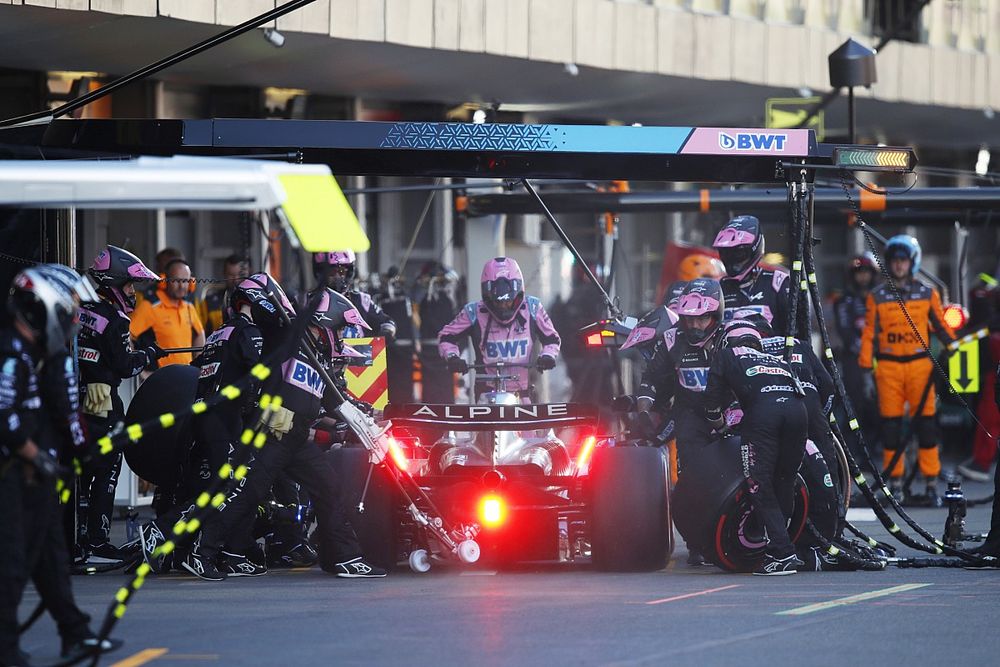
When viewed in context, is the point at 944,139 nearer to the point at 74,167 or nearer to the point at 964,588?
the point at 964,588

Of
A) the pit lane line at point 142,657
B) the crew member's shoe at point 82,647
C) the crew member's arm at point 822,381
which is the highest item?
the crew member's arm at point 822,381

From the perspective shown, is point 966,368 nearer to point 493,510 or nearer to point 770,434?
point 770,434

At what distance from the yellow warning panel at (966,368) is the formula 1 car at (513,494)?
5.75 meters

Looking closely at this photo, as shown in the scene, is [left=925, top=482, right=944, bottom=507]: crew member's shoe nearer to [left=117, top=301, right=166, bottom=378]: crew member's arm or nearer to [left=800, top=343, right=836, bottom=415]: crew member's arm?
[left=800, top=343, right=836, bottom=415]: crew member's arm

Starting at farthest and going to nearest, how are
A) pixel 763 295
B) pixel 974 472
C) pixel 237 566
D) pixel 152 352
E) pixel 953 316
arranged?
1. pixel 974 472
2. pixel 953 316
3. pixel 763 295
4. pixel 152 352
5. pixel 237 566

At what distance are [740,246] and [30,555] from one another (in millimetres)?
6284

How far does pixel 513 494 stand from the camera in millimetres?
11648

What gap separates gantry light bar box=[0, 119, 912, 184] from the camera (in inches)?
472

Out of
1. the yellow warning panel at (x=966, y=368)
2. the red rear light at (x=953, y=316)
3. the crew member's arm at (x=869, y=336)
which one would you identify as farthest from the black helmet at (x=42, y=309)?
the red rear light at (x=953, y=316)

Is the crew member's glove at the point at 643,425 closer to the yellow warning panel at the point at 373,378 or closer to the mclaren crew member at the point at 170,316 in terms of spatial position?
the yellow warning panel at the point at 373,378

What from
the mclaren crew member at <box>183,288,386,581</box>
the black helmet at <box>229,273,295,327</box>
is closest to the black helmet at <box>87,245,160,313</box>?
the black helmet at <box>229,273,295,327</box>

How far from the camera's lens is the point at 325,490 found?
11.5 m

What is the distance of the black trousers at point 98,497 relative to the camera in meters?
12.2

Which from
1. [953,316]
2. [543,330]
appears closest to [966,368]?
[953,316]
